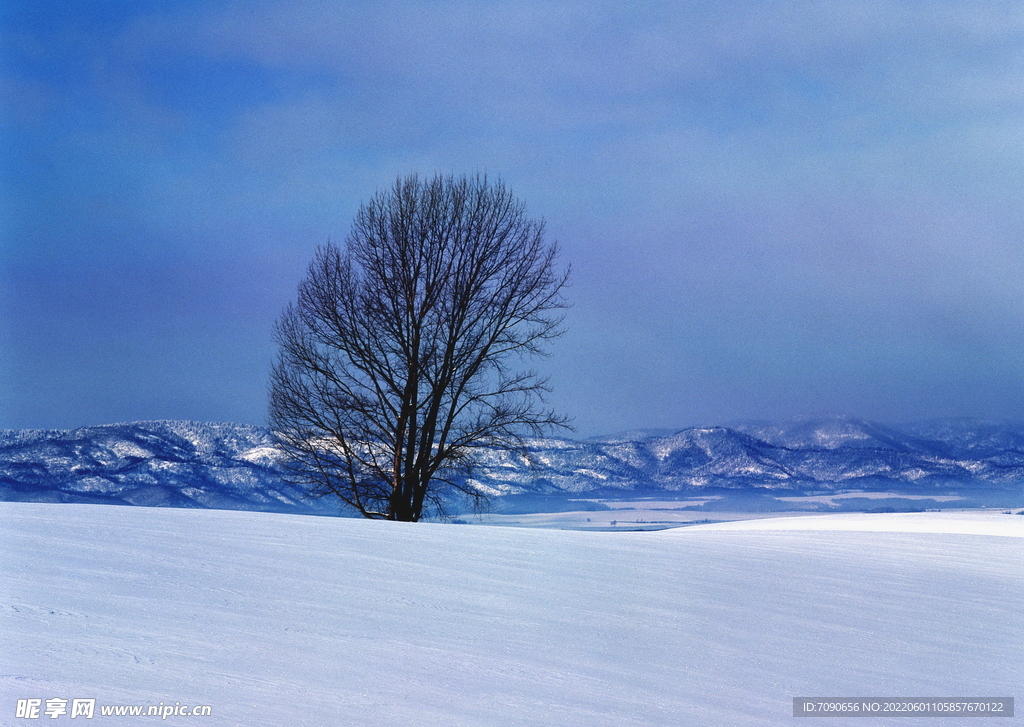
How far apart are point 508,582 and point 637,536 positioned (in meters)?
3.36

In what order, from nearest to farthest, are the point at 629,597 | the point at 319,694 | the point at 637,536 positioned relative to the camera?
the point at 319,694
the point at 629,597
the point at 637,536

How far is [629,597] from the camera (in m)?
4.94

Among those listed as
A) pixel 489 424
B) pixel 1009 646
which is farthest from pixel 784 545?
pixel 489 424

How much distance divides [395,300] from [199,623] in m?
12.0

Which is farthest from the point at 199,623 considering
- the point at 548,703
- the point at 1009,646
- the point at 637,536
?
the point at 637,536

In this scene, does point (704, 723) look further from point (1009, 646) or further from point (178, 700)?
point (1009, 646)

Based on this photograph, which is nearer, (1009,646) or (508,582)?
(1009,646)

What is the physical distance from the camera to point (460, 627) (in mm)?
3996

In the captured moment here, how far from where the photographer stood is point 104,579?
169 inches

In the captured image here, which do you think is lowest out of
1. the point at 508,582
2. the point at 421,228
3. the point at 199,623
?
the point at 199,623

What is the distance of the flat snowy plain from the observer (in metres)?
2.98

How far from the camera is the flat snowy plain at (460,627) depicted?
2.98m

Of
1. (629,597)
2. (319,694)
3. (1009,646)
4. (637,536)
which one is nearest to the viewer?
(319,694)

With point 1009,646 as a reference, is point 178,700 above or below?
below
